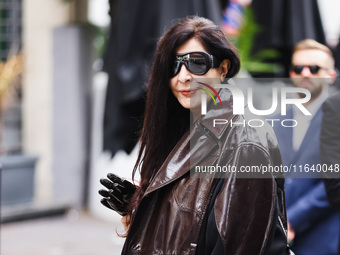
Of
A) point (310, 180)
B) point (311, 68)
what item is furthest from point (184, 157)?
point (311, 68)

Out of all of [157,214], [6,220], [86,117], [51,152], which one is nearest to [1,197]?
[6,220]

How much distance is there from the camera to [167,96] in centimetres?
197

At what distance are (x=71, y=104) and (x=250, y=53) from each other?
9.76 feet

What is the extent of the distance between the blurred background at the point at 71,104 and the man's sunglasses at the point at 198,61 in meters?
3.29

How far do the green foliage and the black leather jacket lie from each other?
10.8ft

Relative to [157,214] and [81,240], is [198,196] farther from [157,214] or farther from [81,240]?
[81,240]

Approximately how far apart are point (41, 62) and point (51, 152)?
126cm

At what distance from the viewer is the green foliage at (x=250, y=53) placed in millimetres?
5074

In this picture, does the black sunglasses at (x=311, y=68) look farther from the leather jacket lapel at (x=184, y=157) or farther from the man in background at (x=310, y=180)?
the leather jacket lapel at (x=184, y=157)

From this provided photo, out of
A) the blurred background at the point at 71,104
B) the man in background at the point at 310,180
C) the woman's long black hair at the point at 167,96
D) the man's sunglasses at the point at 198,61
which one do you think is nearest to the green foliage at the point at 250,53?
the blurred background at the point at 71,104

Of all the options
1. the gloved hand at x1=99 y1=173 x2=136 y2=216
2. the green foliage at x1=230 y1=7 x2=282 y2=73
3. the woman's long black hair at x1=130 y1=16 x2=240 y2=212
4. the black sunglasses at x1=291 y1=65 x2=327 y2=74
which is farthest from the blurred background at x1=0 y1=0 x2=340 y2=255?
the gloved hand at x1=99 y1=173 x2=136 y2=216

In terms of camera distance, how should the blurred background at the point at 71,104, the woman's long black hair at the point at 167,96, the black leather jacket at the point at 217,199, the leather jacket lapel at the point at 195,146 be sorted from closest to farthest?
the black leather jacket at the point at 217,199, the leather jacket lapel at the point at 195,146, the woman's long black hair at the point at 167,96, the blurred background at the point at 71,104

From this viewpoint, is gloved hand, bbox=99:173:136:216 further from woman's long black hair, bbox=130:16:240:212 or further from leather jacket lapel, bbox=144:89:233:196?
leather jacket lapel, bbox=144:89:233:196

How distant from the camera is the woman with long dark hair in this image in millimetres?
1602
